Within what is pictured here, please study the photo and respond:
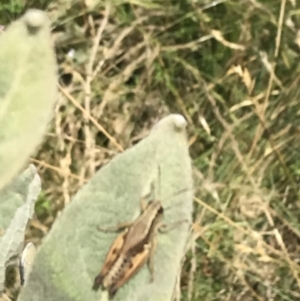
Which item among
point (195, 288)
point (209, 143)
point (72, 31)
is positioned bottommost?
point (195, 288)

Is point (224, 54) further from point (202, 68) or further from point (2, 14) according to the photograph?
point (2, 14)

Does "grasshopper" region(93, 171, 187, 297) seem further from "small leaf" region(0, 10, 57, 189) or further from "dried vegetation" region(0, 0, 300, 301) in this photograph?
"dried vegetation" region(0, 0, 300, 301)

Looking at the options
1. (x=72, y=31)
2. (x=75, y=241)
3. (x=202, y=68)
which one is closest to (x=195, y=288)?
(x=202, y=68)

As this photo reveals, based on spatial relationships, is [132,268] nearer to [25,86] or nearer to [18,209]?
[18,209]

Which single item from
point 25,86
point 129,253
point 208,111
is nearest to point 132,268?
point 129,253

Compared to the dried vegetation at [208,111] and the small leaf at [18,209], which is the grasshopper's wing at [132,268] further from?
the dried vegetation at [208,111]

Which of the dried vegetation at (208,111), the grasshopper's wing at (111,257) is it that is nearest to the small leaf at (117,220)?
the grasshopper's wing at (111,257)
